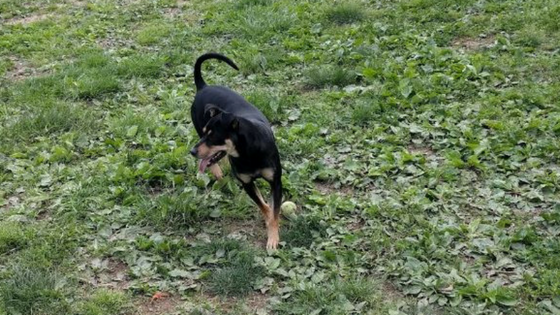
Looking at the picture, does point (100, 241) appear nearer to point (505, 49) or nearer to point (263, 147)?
point (263, 147)

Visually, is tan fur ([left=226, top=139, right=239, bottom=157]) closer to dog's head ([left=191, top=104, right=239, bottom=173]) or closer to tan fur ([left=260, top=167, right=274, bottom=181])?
dog's head ([left=191, top=104, right=239, bottom=173])

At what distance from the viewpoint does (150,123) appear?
5.93 meters

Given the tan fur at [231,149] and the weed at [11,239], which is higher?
the tan fur at [231,149]

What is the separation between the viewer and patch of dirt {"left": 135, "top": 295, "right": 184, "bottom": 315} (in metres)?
3.82

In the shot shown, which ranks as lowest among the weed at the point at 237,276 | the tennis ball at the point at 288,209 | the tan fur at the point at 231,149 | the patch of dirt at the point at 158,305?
the patch of dirt at the point at 158,305

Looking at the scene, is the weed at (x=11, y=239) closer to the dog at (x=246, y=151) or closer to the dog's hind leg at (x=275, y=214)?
the dog at (x=246, y=151)

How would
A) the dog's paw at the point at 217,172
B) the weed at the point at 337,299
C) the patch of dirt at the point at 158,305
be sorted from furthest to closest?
the dog's paw at the point at 217,172 → the patch of dirt at the point at 158,305 → the weed at the point at 337,299

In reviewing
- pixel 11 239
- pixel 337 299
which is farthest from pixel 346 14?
pixel 11 239

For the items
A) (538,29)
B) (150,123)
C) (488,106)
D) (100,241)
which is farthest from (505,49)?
(100,241)

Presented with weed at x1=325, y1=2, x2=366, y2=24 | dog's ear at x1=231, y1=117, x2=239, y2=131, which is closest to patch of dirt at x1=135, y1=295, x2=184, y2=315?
dog's ear at x1=231, y1=117, x2=239, y2=131

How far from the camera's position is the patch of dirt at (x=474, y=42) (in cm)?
688

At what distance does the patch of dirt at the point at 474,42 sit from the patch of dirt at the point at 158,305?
4643 mm

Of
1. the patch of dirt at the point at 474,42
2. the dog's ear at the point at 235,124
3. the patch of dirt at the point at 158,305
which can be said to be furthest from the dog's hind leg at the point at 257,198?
the patch of dirt at the point at 474,42

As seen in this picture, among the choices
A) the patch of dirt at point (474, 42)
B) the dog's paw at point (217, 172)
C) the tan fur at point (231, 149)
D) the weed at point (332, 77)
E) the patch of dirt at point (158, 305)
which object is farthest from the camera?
the patch of dirt at point (474, 42)
